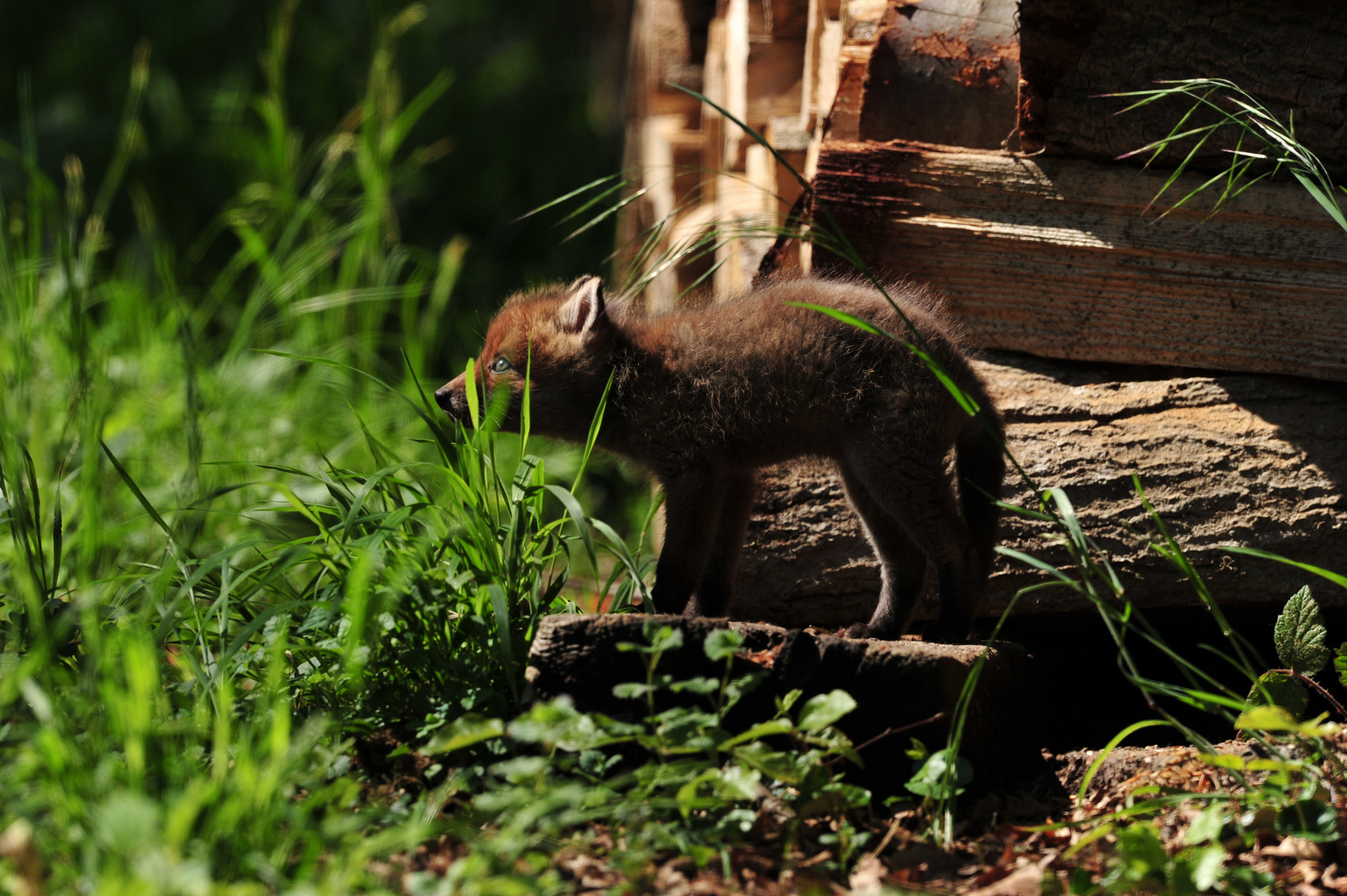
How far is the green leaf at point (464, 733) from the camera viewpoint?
1.80 m

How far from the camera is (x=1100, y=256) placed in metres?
2.94

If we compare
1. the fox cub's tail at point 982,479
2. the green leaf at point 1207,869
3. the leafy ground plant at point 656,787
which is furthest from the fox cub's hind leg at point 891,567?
the green leaf at point 1207,869

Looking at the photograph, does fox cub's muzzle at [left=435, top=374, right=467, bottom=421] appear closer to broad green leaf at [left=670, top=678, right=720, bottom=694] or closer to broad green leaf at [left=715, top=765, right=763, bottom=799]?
broad green leaf at [left=670, top=678, right=720, bottom=694]

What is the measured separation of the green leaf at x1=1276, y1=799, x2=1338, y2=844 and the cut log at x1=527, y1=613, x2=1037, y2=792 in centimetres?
60

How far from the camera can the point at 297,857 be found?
1.65 metres

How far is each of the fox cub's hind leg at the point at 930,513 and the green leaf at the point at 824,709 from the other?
2.61 feet

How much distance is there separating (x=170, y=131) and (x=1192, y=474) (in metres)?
8.48

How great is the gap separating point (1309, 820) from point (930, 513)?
3.35 feet

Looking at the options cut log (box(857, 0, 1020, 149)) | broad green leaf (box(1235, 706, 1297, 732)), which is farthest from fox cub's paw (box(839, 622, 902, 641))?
cut log (box(857, 0, 1020, 149))

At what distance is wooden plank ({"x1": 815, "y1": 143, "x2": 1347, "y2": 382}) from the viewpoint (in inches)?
112

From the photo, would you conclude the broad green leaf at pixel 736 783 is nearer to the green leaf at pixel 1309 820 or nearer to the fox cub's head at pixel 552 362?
the green leaf at pixel 1309 820

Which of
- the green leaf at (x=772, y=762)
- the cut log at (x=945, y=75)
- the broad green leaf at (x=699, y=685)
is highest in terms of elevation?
the cut log at (x=945, y=75)

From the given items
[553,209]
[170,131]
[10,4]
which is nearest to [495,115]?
[553,209]

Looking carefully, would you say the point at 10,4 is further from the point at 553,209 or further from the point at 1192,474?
the point at 1192,474
